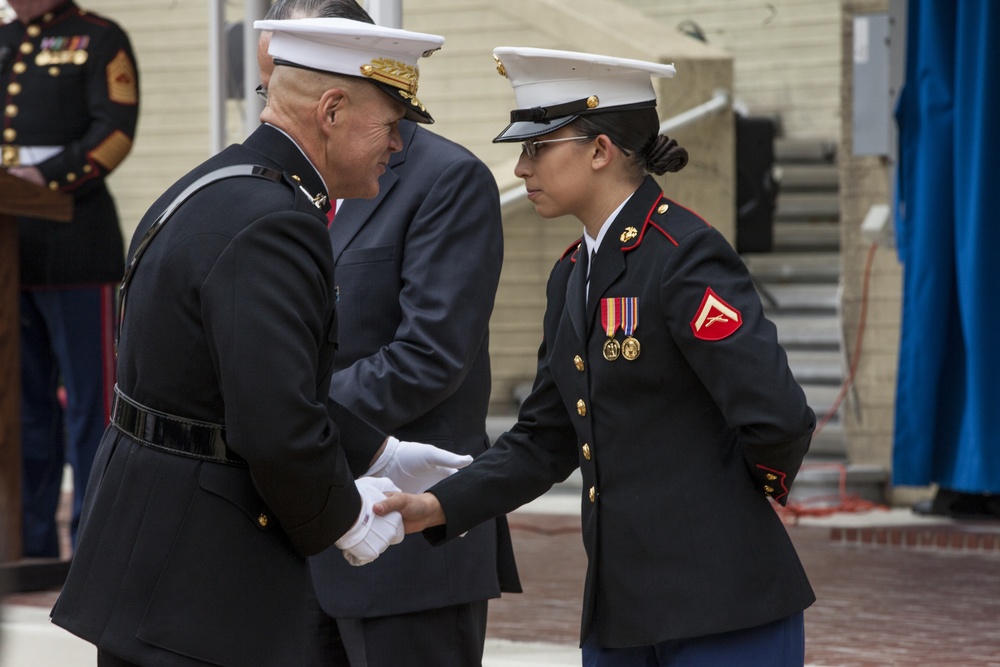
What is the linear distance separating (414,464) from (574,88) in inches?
26.5

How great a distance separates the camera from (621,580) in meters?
2.33

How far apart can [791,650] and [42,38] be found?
Result: 12.3 feet

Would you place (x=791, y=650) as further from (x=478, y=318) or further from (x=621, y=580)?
(x=478, y=318)

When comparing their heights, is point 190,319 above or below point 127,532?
above

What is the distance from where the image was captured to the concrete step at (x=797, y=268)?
9.48m

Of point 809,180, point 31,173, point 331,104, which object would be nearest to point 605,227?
point 331,104

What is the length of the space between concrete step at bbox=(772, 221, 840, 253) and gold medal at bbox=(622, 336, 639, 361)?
769cm

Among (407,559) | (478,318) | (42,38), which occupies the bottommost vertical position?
(407,559)

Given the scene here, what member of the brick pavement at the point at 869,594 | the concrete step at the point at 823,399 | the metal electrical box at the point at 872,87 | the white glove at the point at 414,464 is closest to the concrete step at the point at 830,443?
the concrete step at the point at 823,399

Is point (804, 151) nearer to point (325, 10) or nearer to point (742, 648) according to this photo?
point (325, 10)

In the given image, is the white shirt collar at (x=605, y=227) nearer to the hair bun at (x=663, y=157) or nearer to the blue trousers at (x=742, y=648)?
the hair bun at (x=663, y=157)

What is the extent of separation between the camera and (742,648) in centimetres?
227

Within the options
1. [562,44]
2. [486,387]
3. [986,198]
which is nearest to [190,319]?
[486,387]

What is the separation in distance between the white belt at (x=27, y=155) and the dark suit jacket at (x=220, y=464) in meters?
2.97
